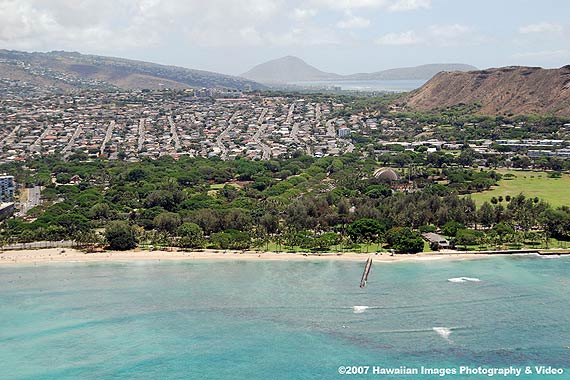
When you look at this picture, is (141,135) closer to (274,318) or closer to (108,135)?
(108,135)

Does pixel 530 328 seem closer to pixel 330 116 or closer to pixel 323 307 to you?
pixel 323 307

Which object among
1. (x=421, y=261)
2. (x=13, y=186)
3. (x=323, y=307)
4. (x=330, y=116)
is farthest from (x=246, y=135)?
(x=323, y=307)

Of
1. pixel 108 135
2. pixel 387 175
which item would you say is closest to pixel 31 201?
pixel 387 175

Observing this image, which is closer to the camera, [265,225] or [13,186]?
[265,225]

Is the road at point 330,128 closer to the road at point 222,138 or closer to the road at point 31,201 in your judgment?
the road at point 222,138

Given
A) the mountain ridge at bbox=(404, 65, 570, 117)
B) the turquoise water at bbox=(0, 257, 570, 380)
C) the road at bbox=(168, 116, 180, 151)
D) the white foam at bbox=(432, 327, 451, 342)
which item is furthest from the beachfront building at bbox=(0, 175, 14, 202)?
the mountain ridge at bbox=(404, 65, 570, 117)

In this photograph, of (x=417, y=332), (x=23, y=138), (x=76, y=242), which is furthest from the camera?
(x=23, y=138)

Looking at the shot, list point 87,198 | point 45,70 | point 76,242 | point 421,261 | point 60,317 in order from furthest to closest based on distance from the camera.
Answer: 1. point 45,70
2. point 87,198
3. point 76,242
4. point 421,261
5. point 60,317
